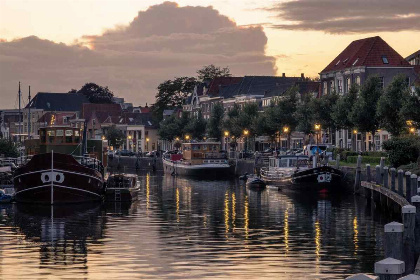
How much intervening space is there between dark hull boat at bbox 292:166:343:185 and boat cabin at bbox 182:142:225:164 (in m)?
36.9

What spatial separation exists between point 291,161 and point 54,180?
29.7m

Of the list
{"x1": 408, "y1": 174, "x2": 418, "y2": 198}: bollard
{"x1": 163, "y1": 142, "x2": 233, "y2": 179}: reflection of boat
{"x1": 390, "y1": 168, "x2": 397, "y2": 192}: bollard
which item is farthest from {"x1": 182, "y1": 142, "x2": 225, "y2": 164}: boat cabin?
{"x1": 408, "y1": 174, "x2": 418, "y2": 198}: bollard

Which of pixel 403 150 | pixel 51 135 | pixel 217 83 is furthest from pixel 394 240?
pixel 217 83

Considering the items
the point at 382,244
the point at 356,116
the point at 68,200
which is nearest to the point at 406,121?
the point at 356,116

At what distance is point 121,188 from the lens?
209 ft

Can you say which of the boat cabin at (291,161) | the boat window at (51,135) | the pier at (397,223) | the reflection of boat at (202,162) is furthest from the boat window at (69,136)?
the reflection of boat at (202,162)

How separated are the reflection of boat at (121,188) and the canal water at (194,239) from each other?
181 centimetres

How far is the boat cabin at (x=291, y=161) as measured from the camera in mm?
81625

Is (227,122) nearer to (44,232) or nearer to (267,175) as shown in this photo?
(267,175)

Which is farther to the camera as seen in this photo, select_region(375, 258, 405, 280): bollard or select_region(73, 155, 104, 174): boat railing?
Answer: select_region(73, 155, 104, 174): boat railing

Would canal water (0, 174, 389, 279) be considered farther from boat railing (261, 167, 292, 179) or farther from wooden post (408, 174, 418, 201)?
boat railing (261, 167, 292, 179)

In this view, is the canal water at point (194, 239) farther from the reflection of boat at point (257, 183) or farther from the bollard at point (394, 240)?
the reflection of boat at point (257, 183)

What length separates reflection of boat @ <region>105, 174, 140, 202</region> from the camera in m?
63.5

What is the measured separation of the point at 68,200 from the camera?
60062 millimetres
